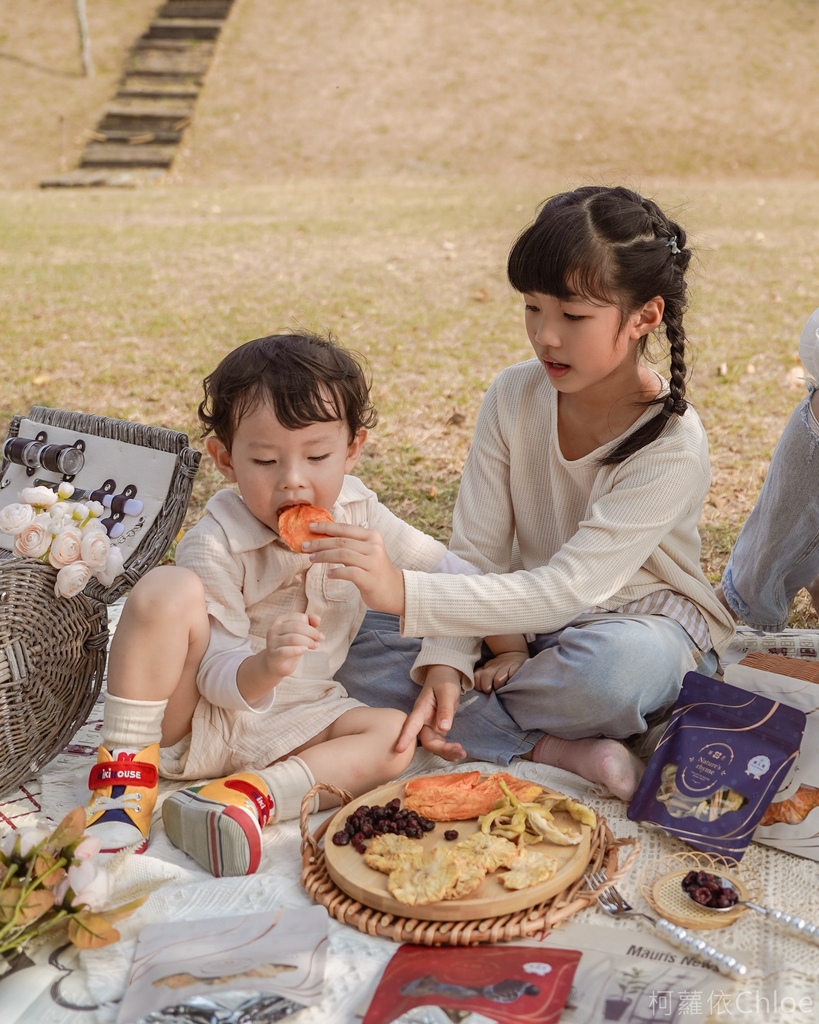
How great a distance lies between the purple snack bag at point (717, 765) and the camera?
2152 mm

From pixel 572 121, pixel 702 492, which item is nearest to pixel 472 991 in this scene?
pixel 702 492

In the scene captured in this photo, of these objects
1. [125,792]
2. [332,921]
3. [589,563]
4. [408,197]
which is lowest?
[332,921]

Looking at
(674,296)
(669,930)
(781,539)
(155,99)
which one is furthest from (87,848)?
(155,99)

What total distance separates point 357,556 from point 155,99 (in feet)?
47.5

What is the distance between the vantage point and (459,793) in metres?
2.17

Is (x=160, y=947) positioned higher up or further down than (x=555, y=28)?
further down

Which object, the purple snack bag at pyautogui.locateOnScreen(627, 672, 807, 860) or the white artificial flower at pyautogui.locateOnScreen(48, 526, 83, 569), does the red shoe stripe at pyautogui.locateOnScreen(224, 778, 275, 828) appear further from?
the purple snack bag at pyautogui.locateOnScreen(627, 672, 807, 860)

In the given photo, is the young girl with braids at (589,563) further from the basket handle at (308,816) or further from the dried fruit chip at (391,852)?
the dried fruit chip at (391,852)

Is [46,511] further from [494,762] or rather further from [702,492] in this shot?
[702,492]

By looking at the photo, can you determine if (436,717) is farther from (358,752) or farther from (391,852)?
(391,852)

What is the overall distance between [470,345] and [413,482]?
2125mm

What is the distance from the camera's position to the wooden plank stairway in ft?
43.2

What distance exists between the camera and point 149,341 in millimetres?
6262

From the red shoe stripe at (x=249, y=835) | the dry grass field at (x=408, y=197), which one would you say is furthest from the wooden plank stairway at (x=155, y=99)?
the red shoe stripe at (x=249, y=835)
